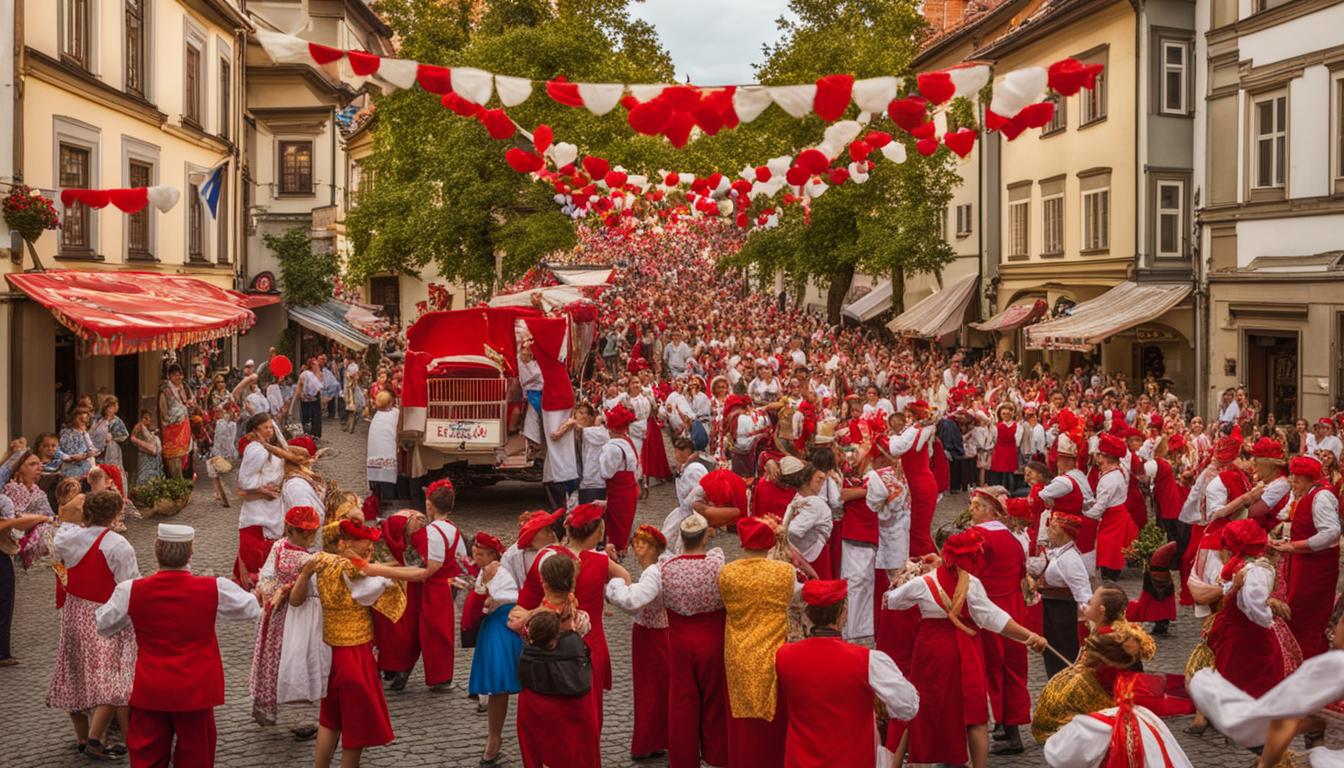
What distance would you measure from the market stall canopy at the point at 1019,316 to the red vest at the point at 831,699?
84.4ft

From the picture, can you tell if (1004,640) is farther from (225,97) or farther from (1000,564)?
(225,97)

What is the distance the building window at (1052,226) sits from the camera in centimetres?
3017

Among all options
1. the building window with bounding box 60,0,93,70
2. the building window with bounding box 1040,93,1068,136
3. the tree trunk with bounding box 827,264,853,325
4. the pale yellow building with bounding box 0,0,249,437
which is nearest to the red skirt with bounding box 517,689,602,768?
Answer: the pale yellow building with bounding box 0,0,249,437

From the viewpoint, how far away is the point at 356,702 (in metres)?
7.24

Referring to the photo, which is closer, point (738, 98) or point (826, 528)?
point (826, 528)

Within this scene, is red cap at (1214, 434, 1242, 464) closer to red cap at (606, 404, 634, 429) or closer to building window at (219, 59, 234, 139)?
red cap at (606, 404, 634, 429)

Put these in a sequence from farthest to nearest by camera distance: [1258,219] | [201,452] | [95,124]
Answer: [1258,219], [201,452], [95,124]

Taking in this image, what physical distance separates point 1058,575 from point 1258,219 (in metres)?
17.3

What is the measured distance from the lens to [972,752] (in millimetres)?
7484

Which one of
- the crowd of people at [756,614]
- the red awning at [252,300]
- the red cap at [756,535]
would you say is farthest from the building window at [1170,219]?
the red cap at [756,535]

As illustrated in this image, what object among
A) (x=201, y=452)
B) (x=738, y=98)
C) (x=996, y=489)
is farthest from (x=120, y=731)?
(x=201, y=452)

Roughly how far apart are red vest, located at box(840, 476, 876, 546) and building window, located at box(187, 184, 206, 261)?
18284 millimetres

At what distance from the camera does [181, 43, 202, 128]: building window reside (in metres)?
24.3

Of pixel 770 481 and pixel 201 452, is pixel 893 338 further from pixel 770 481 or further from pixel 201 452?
pixel 770 481
